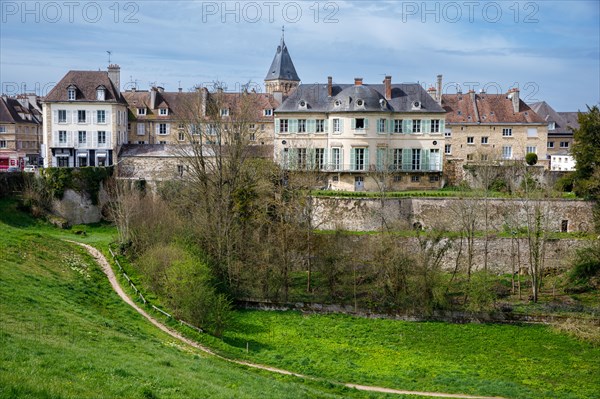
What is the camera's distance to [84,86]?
149 feet

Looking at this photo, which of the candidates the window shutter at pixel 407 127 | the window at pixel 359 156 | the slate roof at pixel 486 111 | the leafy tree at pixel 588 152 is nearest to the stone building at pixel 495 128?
the slate roof at pixel 486 111

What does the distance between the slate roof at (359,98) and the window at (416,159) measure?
2734 millimetres

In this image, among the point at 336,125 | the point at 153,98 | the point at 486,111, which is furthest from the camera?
the point at 153,98

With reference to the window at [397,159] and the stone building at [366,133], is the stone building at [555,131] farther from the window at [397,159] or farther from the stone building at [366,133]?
the window at [397,159]

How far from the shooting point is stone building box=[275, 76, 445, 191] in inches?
1661

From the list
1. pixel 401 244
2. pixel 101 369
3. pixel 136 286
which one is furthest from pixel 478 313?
pixel 101 369

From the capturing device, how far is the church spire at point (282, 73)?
7512 cm

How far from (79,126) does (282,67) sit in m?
35.3

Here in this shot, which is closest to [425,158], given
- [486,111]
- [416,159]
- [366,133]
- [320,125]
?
[416,159]

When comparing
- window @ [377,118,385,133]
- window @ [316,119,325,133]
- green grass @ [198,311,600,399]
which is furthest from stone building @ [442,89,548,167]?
green grass @ [198,311,600,399]

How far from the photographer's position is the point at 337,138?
42719 millimetres

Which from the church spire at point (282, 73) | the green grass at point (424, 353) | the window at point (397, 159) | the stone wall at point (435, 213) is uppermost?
the church spire at point (282, 73)

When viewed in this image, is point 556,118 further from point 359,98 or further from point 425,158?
point 359,98

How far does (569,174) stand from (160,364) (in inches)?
1239
